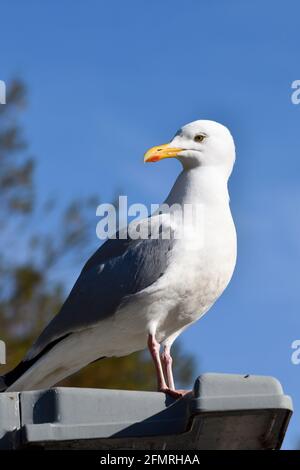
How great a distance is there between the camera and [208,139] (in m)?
4.89

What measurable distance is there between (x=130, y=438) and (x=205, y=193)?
1.94 metres

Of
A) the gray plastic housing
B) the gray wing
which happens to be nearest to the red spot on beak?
the gray wing

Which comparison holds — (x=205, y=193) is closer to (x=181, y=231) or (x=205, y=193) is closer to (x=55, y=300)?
(x=181, y=231)

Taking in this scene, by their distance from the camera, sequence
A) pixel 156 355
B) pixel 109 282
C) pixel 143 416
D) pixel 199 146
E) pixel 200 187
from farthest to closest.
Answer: pixel 199 146 → pixel 200 187 → pixel 109 282 → pixel 156 355 → pixel 143 416

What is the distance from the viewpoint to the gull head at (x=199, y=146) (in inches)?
191

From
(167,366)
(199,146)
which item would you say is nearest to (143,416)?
(167,366)

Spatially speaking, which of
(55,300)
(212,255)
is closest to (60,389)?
(212,255)

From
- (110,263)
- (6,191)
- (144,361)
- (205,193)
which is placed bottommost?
(144,361)

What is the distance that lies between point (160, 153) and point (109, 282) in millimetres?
628

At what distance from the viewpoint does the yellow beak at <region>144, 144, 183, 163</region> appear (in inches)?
187

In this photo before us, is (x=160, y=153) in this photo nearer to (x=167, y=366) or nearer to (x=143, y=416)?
(x=167, y=366)

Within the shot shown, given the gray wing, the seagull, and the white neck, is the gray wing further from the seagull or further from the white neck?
the white neck

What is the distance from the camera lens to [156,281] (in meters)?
4.48

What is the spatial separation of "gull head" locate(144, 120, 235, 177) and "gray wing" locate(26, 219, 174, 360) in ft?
1.53
